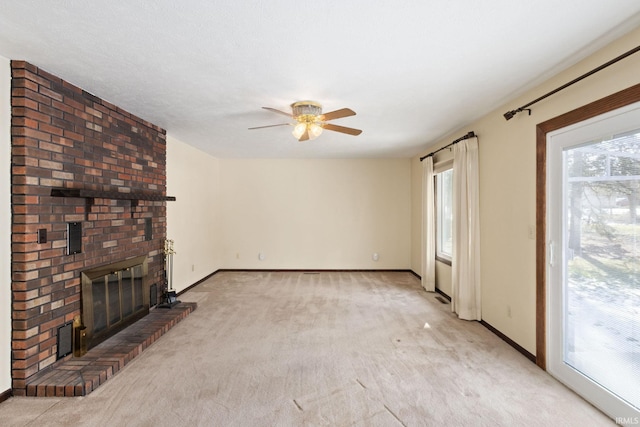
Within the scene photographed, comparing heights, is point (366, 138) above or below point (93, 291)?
above

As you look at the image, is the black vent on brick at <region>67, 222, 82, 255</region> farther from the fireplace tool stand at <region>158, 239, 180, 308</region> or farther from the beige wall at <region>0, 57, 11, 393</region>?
the fireplace tool stand at <region>158, 239, 180, 308</region>

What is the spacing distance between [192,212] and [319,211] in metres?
2.58

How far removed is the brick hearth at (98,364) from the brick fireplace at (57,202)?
0.41ft

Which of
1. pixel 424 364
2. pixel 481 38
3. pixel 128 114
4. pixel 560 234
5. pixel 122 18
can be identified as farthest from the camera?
pixel 128 114

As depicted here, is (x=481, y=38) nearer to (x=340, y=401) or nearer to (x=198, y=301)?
(x=340, y=401)

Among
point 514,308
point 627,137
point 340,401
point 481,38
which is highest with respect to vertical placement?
point 481,38

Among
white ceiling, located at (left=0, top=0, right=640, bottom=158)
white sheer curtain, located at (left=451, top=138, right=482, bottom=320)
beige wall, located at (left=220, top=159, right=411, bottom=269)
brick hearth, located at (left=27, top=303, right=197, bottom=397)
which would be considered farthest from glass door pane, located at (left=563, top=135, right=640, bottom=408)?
beige wall, located at (left=220, top=159, right=411, bottom=269)

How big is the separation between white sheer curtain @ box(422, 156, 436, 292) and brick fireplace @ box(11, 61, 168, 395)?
13.9 feet

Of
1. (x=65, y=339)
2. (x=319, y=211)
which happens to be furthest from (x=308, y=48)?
(x=319, y=211)

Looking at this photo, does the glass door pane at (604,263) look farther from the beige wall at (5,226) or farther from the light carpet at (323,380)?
the beige wall at (5,226)

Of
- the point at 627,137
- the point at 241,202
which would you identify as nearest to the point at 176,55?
the point at 627,137

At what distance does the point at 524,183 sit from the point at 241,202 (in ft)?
17.4

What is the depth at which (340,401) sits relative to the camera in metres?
2.24

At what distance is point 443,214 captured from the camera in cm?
Result: 544
